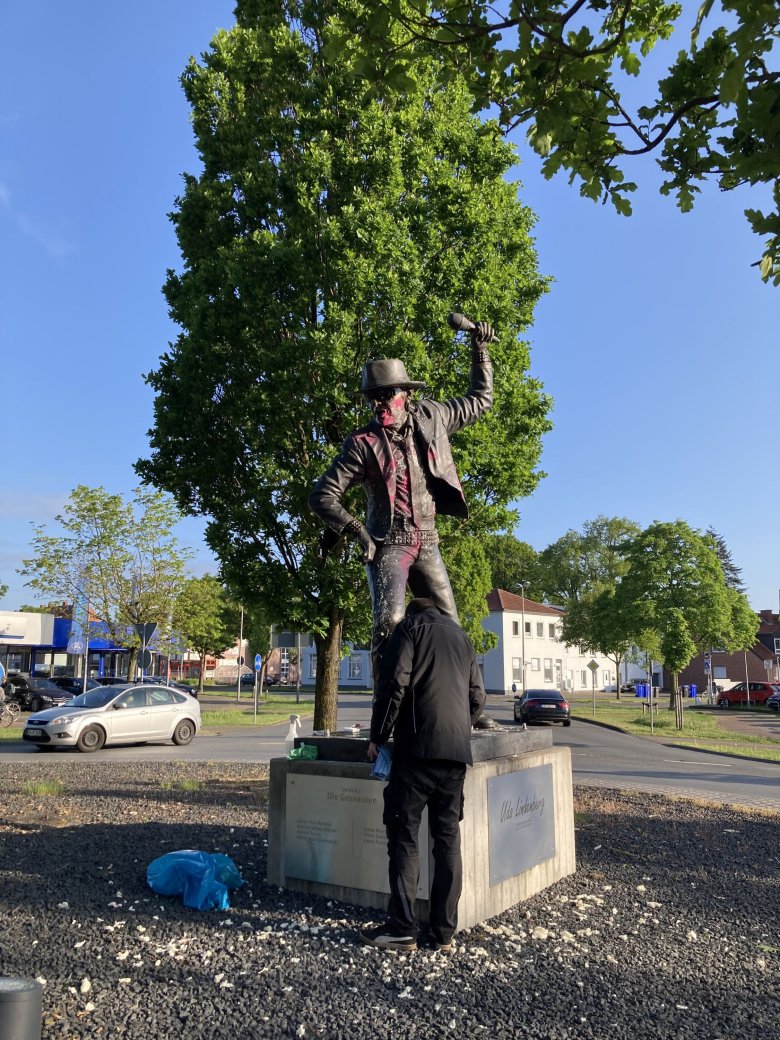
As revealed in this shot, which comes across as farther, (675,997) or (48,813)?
(48,813)

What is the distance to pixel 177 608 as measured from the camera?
38.1 meters

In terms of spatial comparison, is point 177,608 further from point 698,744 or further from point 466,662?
point 466,662

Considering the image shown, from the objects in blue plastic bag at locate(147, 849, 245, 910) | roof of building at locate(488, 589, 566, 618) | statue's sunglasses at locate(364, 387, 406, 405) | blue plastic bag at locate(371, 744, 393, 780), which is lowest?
blue plastic bag at locate(147, 849, 245, 910)

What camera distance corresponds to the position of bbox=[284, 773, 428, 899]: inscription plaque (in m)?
4.76

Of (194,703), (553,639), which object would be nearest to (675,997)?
(194,703)

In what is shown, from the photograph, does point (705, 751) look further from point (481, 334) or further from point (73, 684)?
point (73, 684)

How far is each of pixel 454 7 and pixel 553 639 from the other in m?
70.6

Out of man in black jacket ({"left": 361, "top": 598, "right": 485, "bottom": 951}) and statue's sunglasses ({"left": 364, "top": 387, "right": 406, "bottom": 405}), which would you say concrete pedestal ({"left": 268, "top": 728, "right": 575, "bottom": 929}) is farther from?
statue's sunglasses ({"left": 364, "top": 387, "right": 406, "bottom": 405})

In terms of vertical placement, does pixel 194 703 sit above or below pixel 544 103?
below

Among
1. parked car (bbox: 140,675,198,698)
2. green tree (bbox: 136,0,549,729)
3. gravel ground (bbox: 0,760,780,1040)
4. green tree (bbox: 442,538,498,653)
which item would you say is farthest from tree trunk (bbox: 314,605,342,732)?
parked car (bbox: 140,675,198,698)

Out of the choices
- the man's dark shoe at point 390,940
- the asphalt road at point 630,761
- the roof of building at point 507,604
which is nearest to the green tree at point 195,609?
the asphalt road at point 630,761

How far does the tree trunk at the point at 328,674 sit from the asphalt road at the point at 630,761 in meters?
0.96

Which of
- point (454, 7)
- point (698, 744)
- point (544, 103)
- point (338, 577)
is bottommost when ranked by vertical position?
point (698, 744)

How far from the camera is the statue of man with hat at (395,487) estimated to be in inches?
207
